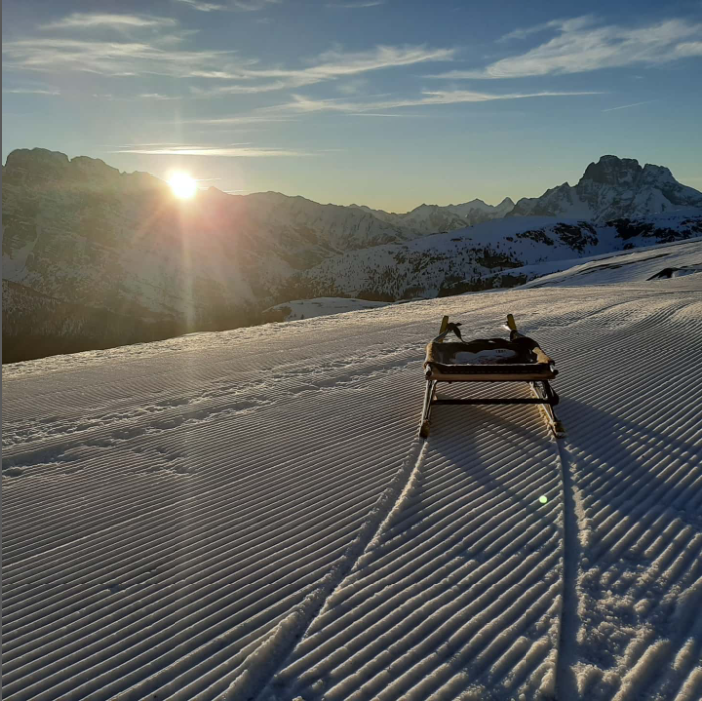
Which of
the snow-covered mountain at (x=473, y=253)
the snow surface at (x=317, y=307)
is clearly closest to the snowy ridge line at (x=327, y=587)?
the snow surface at (x=317, y=307)

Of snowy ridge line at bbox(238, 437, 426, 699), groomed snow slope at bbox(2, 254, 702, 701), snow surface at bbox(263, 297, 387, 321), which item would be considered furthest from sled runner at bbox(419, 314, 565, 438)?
snow surface at bbox(263, 297, 387, 321)

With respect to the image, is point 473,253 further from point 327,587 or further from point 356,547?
point 327,587

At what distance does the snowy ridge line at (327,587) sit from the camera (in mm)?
3441

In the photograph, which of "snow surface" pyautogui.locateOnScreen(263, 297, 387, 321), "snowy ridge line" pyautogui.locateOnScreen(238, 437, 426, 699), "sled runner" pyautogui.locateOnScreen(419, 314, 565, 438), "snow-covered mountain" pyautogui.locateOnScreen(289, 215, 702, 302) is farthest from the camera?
"snow-covered mountain" pyautogui.locateOnScreen(289, 215, 702, 302)

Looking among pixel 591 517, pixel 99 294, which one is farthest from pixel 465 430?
pixel 99 294

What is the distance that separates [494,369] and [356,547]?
3.75 metres

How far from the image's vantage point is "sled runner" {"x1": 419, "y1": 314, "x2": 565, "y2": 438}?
7.46 meters

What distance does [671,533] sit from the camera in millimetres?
4812

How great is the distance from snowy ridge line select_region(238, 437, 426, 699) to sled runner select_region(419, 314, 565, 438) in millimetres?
1449

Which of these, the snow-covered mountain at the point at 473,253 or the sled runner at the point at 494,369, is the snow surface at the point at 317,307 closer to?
the snow-covered mountain at the point at 473,253

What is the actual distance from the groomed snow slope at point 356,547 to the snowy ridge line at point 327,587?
16 mm

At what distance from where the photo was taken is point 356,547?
4.79 m

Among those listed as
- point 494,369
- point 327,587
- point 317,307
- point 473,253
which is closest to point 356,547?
point 327,587

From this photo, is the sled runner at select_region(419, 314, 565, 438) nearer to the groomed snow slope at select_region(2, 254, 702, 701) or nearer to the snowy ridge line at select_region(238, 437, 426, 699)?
the groomed snow slope at select_region(2, 254, 702, 701)
